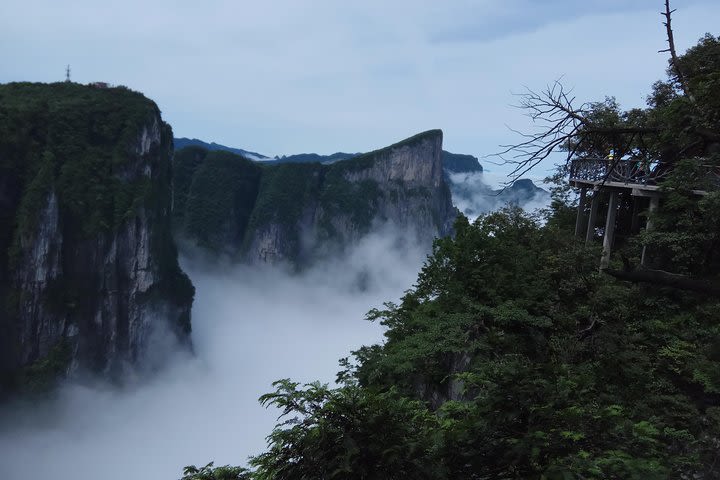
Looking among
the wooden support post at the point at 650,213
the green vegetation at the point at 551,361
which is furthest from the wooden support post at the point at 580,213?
the wooden support post at the point at 650,213

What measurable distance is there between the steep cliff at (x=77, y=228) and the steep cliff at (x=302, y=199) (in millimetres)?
67641

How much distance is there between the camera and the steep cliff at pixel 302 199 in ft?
523

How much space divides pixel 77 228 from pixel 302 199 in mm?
98798

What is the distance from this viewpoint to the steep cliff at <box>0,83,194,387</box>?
67.2m

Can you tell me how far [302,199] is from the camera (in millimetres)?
169250

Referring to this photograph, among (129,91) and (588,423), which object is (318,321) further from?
(588,423)

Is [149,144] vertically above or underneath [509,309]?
above

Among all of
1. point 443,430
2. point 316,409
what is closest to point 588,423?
point 443,430

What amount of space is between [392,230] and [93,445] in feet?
415

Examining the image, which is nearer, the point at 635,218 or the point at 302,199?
the point at 635,218

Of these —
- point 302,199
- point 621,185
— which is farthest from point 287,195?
point 621,185

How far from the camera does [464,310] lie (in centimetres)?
1438

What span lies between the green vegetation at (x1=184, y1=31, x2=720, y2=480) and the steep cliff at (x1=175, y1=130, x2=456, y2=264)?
14702 cm

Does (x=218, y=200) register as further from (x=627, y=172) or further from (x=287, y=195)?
(x=627, y=172)
